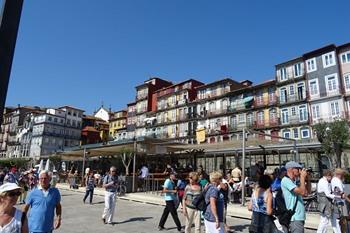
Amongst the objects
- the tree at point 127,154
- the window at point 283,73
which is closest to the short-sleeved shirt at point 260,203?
the tree at point 127,154

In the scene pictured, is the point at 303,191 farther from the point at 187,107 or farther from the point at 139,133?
the point at 139,133

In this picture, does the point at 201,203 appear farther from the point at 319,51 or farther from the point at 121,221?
the point at 319,51

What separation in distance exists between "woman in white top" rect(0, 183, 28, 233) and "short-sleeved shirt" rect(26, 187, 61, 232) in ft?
4.81

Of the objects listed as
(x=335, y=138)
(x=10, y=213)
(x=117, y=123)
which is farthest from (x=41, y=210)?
(x=117, y=123)

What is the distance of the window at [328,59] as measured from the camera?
34156mm

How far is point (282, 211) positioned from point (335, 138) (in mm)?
20148

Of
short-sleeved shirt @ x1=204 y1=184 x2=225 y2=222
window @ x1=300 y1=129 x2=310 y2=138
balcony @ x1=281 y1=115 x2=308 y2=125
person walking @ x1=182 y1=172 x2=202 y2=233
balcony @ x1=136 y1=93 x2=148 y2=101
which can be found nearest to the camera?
short-sleeved shirt @ x1=204 y1=184 x2=225 y2=222

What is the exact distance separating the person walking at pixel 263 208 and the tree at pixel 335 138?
17277mm

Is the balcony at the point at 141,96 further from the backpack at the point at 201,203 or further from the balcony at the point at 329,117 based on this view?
the backpack at the point at 201,203

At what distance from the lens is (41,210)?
4414 mm

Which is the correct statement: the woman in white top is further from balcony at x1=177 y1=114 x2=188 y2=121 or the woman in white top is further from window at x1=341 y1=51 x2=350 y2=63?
balcony at x1=177 y1=114 x2=188 y2=121

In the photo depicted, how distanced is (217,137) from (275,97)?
997 cm

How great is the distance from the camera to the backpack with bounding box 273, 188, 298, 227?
13.9ft

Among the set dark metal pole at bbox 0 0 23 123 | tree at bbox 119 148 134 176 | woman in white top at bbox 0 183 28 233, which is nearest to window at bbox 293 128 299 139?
tree at bbox 119 148 134 176
